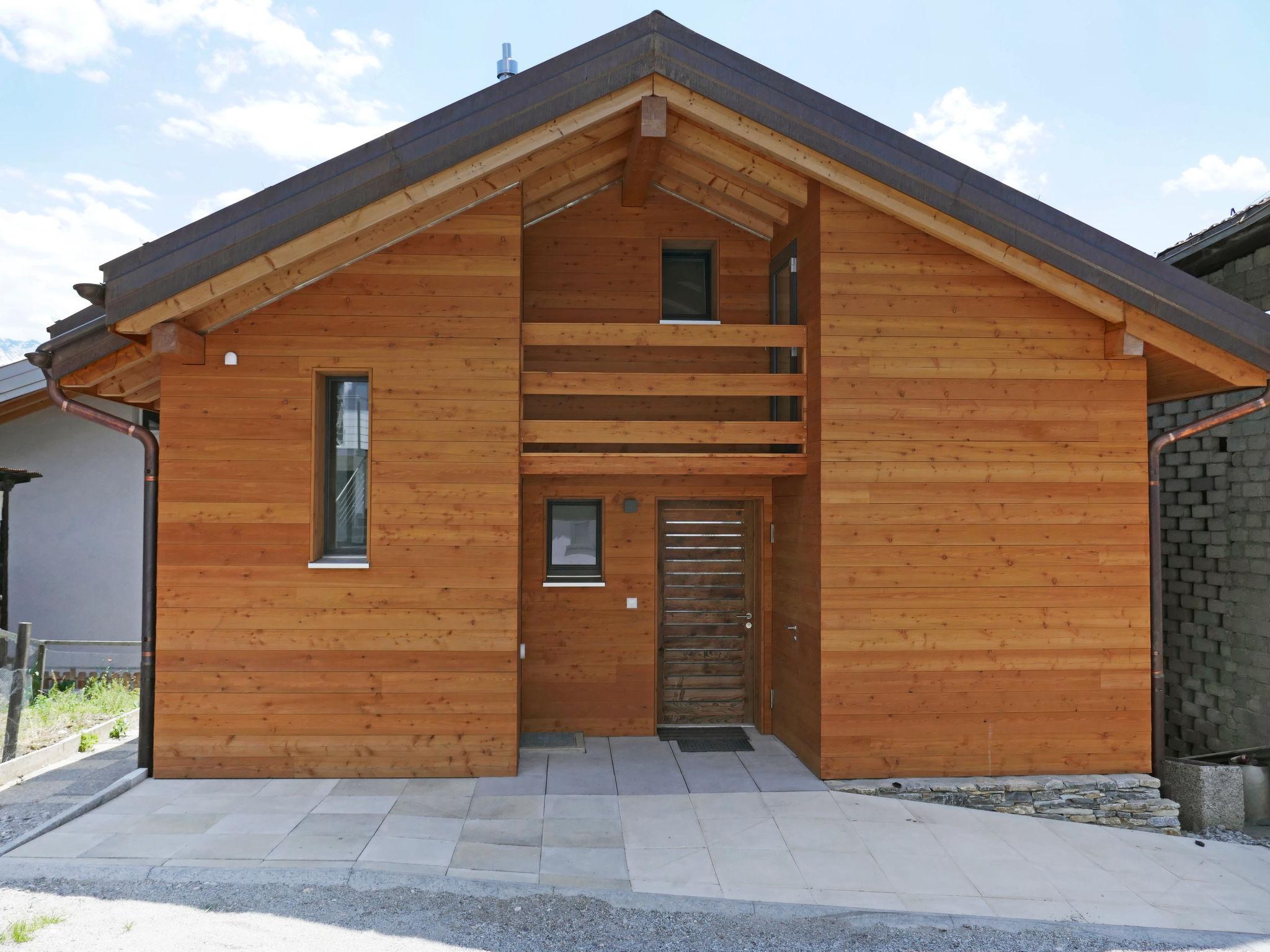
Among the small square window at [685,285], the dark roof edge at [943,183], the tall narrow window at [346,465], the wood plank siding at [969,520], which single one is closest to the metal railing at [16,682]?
the tall narrow window at [346,465]

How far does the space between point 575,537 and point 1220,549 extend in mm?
6248

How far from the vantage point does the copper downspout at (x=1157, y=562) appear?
6.83m

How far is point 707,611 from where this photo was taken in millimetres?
8555

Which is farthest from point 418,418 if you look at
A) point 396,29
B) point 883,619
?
point 396,29

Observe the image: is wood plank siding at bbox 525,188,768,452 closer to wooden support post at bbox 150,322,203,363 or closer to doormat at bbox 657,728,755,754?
doormat at bbox 657,728,755,754

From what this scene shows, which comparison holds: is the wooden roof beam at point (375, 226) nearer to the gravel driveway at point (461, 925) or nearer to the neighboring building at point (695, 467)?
the neighboring building at point (695, 467)

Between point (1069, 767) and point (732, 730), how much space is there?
2944 millimetres

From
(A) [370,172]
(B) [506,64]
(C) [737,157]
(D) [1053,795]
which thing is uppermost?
(B) [506,64]

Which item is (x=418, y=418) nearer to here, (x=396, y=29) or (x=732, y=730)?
(x=732, y=730)

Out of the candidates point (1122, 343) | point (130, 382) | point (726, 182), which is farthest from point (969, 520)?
point (130, 382)

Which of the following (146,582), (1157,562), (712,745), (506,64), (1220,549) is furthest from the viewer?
(506,64)

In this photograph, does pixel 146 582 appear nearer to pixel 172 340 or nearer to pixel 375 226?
pixel 172 340

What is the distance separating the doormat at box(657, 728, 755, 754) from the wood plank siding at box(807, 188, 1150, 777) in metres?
1.34

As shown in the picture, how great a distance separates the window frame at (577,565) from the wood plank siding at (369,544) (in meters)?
1.53
